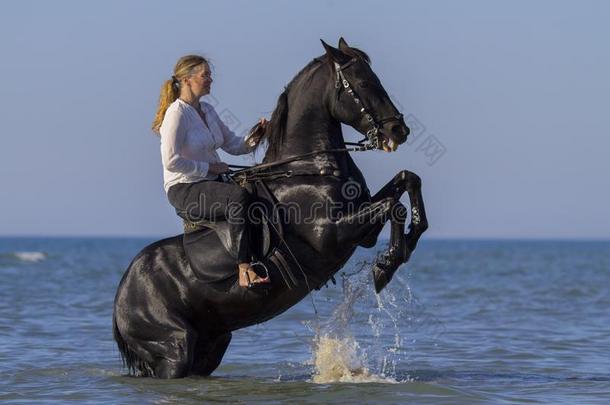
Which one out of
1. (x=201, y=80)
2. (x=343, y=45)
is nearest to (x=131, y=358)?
(x=201, y=80)

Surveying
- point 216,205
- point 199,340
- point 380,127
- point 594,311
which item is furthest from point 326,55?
point 594,311

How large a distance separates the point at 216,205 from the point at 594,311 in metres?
10.9

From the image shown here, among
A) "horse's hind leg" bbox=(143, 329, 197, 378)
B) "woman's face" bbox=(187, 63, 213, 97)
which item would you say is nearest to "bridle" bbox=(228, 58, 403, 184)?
"woman's face" bbox=(187, 63, 213, 97)

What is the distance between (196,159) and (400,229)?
60.9 inches

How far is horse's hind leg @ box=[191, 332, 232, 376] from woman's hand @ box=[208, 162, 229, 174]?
139cm

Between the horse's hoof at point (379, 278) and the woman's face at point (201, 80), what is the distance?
175 centimetres

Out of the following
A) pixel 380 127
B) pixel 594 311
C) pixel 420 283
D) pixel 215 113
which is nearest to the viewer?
pixel 380 127

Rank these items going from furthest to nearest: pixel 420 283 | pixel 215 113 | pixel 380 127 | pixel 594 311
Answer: pixel 420 283 → pixel 594 311 → pixel 215 113 → pixel 380 127

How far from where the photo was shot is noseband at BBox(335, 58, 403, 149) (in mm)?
7977

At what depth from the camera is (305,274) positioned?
827 cm

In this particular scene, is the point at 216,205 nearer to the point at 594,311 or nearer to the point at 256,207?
the point at 256,207

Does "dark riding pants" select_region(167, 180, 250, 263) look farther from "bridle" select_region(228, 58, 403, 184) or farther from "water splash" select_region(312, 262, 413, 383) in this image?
"water splash" select_region(312, 262, 413, 383)

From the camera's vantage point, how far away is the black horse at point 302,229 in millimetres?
8016

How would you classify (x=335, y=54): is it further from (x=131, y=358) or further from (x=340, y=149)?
(x=131, y=358)
